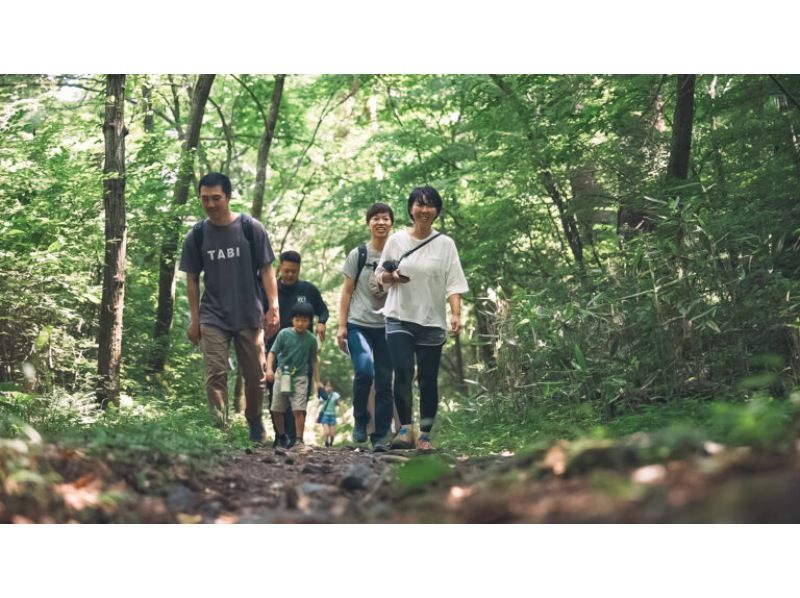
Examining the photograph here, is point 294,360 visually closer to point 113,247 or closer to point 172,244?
point 113,247

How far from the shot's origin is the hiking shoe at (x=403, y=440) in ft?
24.3

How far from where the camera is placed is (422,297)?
7188mm

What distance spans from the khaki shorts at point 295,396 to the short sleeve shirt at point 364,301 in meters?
0.93

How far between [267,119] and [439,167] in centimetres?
351

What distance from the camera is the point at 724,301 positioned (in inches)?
304

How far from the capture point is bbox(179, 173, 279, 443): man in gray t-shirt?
7.45 meters

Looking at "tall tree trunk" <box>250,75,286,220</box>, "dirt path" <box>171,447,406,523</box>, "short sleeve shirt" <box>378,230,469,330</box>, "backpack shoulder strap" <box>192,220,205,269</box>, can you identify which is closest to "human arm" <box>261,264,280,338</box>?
"backpack shoulder strap" <box>192,220,205,269</box>

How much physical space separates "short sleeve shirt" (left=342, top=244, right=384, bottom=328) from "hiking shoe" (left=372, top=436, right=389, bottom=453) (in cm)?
117

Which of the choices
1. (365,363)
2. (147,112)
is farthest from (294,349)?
(147,112)

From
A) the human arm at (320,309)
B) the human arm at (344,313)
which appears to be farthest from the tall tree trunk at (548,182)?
the human arm at (344,313)

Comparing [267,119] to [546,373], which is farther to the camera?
[267,119]

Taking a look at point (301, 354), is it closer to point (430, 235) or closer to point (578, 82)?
point (430, 235)

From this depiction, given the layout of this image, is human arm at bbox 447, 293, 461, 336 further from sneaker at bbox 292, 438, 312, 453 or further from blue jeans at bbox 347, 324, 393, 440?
sneaker at bbox 292, 438, 312, 453
